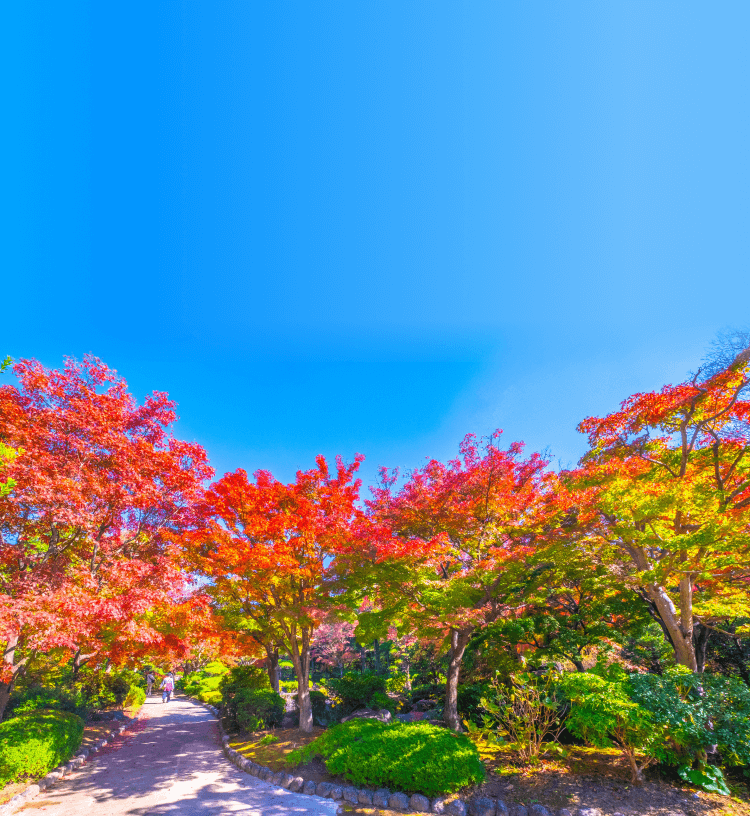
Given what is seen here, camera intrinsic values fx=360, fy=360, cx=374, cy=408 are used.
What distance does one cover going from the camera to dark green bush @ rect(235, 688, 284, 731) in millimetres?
10820

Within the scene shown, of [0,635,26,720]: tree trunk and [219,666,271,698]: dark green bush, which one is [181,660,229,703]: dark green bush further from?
[0,635,26,720]: tree trunk

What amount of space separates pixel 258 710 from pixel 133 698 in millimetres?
10276

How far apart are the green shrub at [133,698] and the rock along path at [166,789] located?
6742 millimetres

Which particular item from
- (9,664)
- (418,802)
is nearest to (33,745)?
(9,664)

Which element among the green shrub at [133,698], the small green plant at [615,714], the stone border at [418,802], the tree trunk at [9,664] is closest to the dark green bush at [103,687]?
the green shrub at [133,698]

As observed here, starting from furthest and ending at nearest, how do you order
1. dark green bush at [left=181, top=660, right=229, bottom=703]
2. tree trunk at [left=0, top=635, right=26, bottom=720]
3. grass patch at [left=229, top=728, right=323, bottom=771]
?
dark green bush at [left=181, top=660, right=229, bottom=703] < grass patch at [left=229, top=728, right=323, bottom=771] < tree trunk at [left=0, top=635, right=26, bottom=720]

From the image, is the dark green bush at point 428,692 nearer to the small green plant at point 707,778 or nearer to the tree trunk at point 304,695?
the tree trunk at point 304,695

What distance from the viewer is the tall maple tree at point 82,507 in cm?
687

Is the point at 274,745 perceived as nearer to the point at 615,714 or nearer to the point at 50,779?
the point at 50,779

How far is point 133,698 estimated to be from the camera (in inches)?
656

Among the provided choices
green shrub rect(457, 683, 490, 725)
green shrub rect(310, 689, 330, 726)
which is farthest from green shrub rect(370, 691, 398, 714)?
green shrub rect(457, 683, 490, 725)

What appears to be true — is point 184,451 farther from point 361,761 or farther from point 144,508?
point 361,761

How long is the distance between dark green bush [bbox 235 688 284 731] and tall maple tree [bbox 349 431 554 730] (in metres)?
4.01

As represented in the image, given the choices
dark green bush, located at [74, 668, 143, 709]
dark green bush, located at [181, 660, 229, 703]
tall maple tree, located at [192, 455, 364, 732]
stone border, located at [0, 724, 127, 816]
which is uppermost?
tall maple tree, located at [192, 455, 364, 732]
